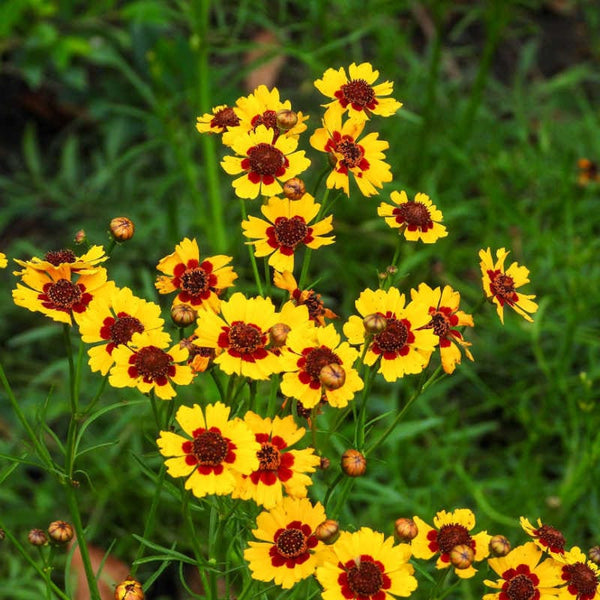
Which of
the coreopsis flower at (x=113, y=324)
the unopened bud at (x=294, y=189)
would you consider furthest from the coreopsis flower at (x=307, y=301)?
the coreopsis flower at (x=113, y=324)

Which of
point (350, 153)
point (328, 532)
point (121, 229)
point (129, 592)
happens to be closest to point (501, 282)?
point (350, 153)

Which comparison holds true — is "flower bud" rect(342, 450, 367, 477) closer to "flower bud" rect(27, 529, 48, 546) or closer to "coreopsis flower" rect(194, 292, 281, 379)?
"coreopsis flower" rect(194, 292, 281, 379)

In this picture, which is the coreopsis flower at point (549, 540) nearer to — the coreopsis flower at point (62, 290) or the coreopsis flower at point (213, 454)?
the coreopsis flower at point (213, 454)

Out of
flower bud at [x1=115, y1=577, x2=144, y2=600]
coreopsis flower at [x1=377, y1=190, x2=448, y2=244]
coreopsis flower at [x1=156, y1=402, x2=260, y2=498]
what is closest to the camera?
coreopsis flower at [x1=156, y1=402, x2=260, y2=498]

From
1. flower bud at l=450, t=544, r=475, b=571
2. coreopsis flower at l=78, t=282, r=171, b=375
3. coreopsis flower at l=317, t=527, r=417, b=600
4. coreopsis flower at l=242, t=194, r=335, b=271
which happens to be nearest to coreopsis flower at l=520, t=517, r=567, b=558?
flower bud at l=450, t=544, r=475, b=571

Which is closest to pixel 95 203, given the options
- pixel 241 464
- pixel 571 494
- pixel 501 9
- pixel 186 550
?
pixel 186 550

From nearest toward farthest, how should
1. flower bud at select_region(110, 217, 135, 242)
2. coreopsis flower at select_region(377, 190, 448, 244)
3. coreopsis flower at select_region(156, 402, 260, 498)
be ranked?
1. coreopsis flower at select_region(156, 402, 260, 498)
2. flower bud at select_region(110, 217, 135, 242)
3. coreopsis flower at select_region(377, 190, 448, 244)

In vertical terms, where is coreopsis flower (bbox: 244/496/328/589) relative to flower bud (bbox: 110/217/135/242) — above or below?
below

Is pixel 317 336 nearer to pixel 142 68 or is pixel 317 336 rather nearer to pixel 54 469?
pixel 54 469
